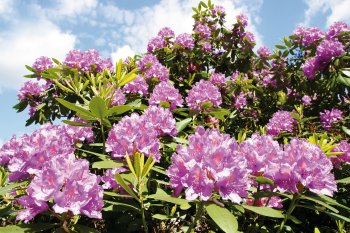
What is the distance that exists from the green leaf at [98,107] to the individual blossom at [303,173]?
34.2 inches

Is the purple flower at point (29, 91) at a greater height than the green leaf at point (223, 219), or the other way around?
the purple flower at point (29, 91)

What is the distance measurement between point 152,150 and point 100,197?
444 millimetres

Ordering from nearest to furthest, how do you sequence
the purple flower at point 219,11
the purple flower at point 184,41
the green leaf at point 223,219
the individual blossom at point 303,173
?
1. the green leaf at point 223,219
2. the individual blossom at point 303,173
3. the purple flower at point 184,41
4. the purple flower at point 219,11

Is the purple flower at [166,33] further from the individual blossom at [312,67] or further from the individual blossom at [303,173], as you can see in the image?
the individual blossom at [303,173]

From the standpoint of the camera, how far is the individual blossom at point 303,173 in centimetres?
147

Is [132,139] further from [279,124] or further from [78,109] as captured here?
[279,124]

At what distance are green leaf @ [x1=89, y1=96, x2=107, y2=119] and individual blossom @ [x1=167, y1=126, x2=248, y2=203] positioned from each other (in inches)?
20.2

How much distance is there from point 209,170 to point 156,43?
13.3 feet

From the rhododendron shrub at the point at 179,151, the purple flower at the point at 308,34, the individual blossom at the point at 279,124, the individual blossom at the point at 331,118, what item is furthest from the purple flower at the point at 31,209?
the purple flower at the point at 308,34

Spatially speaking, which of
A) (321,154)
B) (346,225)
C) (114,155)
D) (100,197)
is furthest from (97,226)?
(346,225)

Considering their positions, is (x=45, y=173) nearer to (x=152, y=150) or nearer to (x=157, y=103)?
(x=152, y=150)

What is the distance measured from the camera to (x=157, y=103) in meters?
2.71

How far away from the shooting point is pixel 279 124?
3799 millimetres

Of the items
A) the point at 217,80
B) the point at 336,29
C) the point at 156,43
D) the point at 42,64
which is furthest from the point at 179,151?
the point at 336,29
